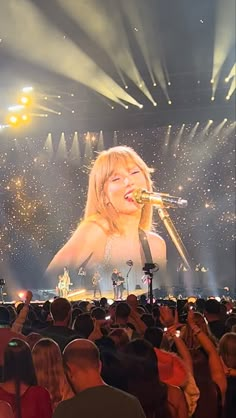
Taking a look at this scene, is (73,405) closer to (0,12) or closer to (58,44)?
(0,12)

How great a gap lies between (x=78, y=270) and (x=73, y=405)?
19291mm

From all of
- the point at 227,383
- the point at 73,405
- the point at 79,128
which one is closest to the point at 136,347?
the point at 227,383

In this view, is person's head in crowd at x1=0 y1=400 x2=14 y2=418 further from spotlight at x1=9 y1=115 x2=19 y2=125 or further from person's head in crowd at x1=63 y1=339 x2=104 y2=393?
spotlight at x1=9 y1=115 x2=19 y2=125

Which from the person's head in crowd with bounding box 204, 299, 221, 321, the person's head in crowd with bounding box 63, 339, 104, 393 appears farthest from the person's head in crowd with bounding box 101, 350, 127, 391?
the person's head in crowd with bounding box 204, 299, 221, 321

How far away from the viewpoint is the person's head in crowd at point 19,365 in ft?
9.48

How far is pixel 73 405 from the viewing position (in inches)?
80.2

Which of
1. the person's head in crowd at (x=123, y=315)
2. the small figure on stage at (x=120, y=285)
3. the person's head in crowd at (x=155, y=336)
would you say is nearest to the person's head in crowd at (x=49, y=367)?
the person's head in crowd at (x=155, y=336)

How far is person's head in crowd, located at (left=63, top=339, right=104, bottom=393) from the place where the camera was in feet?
7.80

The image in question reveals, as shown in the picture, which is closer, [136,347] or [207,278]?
[136,347]

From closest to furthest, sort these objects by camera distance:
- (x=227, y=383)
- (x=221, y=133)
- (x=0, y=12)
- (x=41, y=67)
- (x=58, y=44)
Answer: (x=227, y=383) < (x=0, y=12) < (x=58, y=44) < (x=41, y=67) < (x=221, y=133)

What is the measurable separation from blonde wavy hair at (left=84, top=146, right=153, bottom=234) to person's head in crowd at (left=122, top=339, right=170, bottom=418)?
713 inches

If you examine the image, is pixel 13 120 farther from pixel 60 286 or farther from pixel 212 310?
pixel 212 310

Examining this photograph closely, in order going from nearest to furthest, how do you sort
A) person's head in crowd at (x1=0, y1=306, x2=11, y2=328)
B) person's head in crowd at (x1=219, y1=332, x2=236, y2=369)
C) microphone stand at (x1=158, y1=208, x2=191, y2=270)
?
person's head in crowd at (x1=219, y1=332, x2=236, y2=369), person's head in crowd at (x1=0, y1=306, x2=11, y2=328), microphone stand at (x1=158, y1=208, x2=191, y2=270)

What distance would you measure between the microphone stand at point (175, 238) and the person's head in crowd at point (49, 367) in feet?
62.1
